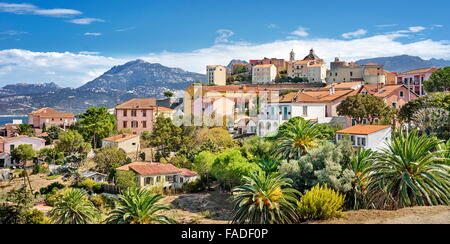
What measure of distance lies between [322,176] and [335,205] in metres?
6.96

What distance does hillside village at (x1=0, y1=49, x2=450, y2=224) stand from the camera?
1764cm

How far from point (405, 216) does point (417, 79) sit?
6408 cm

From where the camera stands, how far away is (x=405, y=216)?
1495 centimetres

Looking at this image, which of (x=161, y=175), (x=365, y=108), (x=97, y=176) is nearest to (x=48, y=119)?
(x=97, y=176)

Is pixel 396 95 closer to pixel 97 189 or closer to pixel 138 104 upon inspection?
pixel 138 104

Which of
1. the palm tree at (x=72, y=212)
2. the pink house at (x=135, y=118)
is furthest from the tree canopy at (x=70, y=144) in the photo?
the palm tree at (x=72, y=212)

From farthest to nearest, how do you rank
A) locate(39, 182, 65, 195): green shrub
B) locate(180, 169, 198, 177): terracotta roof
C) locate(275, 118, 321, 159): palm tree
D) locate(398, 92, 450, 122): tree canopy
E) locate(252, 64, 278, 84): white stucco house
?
1. locate(252, 64, 278, 84): white stucco house
2. locate(398, 92, 450, 122): tree canopy
3. locate(180, 169, 198, 177): terracotta roof
4. locate(39, 182, 65, 195): green shrub
5. locate(275, 118, 321, 159): palm tree

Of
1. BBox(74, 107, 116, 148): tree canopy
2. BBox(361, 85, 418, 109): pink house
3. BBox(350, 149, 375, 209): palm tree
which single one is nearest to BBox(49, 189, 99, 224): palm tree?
BBox(350, 149, 375, 209): palm tree

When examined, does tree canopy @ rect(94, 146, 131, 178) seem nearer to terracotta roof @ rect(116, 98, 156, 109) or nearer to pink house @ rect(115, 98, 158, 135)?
pink house @ rect(115, 98, 158, 135)

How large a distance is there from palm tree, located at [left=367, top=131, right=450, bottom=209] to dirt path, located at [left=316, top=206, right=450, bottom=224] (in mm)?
1038

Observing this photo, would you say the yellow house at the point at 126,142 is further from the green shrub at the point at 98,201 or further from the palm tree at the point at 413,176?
the palm tree at the point at 413,176

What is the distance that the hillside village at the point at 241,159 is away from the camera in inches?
695

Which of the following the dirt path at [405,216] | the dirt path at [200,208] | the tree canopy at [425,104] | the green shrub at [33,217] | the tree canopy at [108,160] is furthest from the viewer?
the tree canopy at [108,160]

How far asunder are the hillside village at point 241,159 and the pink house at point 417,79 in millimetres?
241
